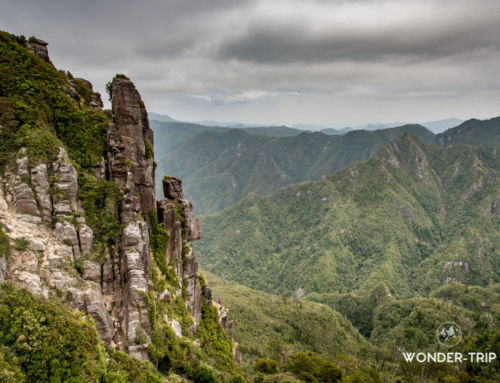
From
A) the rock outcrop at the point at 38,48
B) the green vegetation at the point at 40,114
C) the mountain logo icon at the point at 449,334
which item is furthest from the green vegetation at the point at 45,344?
the mountain logo icon at the point at 449,334

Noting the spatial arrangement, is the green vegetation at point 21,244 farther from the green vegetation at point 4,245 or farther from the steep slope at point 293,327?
the steep slope at point 293,327

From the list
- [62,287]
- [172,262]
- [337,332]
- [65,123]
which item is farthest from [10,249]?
[337,332]

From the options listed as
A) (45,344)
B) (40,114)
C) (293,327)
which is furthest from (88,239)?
(293,327)

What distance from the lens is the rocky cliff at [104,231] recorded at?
905 inches

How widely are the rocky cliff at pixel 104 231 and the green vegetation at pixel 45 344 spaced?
6.25ft

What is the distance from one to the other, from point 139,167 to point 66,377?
23135 mm

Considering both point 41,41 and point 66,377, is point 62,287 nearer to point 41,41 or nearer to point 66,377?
point 66,377

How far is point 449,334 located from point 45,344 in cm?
13293

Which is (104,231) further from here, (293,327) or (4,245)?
(293,327)

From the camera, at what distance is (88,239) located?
26672mm

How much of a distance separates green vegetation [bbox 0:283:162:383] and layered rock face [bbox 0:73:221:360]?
1895 mm

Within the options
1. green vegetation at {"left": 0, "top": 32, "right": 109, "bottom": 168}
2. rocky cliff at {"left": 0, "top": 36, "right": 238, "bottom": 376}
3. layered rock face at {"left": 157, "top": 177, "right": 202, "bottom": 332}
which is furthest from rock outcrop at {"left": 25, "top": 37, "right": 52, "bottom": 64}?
layered rock face at {"left": 157, "top": 177, "right": 202, "bottom": 332}

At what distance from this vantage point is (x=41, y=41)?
34.8 m

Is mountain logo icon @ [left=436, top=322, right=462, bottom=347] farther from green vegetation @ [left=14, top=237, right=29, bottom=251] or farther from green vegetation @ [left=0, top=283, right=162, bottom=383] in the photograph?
green vegetation @ [left=14, top=237, right=29, bottom=251]
